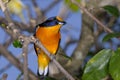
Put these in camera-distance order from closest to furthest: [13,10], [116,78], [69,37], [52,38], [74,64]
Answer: [116,78] < [52,38] < [74,64] < [13,10] < [69,37]

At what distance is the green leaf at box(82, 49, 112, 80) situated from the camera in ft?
2.37

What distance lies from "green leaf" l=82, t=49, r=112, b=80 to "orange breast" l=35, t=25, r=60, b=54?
0.09m

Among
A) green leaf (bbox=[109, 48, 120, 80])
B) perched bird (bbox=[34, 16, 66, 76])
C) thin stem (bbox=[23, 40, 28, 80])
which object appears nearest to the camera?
thin stem (bbox=[23, 40, 28, 80])

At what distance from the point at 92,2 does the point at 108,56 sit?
501 mm

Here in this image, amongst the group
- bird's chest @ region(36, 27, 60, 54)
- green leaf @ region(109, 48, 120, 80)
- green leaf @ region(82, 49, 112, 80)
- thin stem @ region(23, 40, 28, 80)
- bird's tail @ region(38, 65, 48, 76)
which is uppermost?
thin stem @ region(23, 40, 28, 80)

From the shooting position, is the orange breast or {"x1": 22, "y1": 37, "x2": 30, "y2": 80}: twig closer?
{"x1": 22, "y1": 37, "x2": 30, "y2": 80}: twig

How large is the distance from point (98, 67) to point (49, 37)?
0.13 metres

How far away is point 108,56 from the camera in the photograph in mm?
727

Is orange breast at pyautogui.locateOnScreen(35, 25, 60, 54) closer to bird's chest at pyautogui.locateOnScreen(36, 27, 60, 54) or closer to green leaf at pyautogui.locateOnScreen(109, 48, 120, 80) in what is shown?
bird's chest at pyautogui.locateOnScreen(36, 27, 60, 54)

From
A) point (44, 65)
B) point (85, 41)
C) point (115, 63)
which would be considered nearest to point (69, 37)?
point (85, 41)

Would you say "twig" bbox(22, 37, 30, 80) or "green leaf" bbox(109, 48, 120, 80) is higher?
"twig" bbox(22, 37, 30, 80)

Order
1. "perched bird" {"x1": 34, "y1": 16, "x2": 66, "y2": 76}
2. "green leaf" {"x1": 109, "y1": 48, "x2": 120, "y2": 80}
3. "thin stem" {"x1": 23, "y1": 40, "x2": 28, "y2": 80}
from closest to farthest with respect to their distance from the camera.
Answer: "thin stem" {"x1": 23, "y1": 40, "x2": 28, "y2": 80} < "green leaf" {"x1": 109, "y1": 48, "x2": 120, "y2": 80} < "perched bird" {"x1": 34, "y1": 16, "x2": 66, "y2": 76}

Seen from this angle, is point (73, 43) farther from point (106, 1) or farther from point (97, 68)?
point (97, 68)

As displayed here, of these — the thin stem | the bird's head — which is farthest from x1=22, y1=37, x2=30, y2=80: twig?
the bird's head
